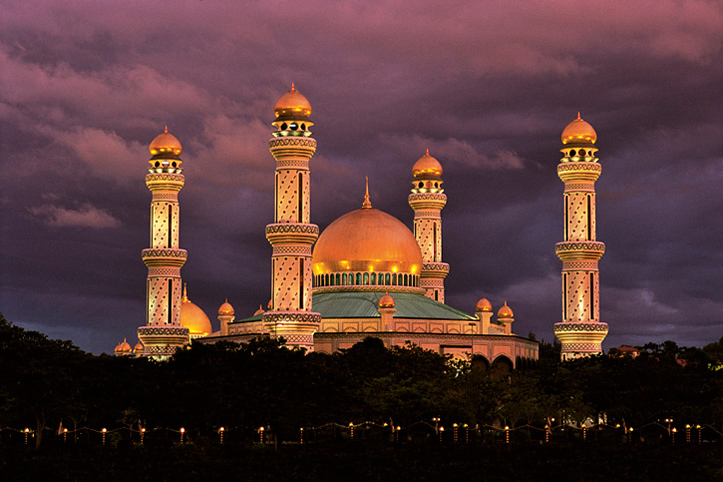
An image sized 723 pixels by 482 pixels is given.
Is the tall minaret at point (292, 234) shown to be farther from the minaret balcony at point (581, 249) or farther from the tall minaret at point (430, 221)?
the tall minaret at point (430, 221)

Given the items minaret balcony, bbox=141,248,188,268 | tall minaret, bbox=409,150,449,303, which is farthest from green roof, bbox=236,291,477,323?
minaret balcony, bbox=141,248,188,268

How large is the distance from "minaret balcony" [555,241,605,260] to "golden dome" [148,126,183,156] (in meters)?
28.6

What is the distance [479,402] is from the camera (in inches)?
3059

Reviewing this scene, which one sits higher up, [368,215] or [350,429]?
[368,215]

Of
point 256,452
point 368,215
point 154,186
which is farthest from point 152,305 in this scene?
point 256,452

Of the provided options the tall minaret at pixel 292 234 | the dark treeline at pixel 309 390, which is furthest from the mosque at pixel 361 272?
the dark treeline at pixel 309 390

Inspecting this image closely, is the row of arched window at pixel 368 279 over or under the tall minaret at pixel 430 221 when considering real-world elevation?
under

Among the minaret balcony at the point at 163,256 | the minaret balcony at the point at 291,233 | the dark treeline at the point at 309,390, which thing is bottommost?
the dark treeline at the point at 309,390

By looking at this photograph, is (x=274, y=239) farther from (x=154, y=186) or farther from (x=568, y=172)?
(x=568, y=172)

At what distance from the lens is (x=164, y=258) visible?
319 ft

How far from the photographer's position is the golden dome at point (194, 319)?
127 m

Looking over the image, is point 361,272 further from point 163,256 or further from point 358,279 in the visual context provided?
point 163,256

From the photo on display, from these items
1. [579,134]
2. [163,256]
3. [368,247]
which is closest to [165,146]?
[163,256]

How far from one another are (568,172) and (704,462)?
4115 centimetres
